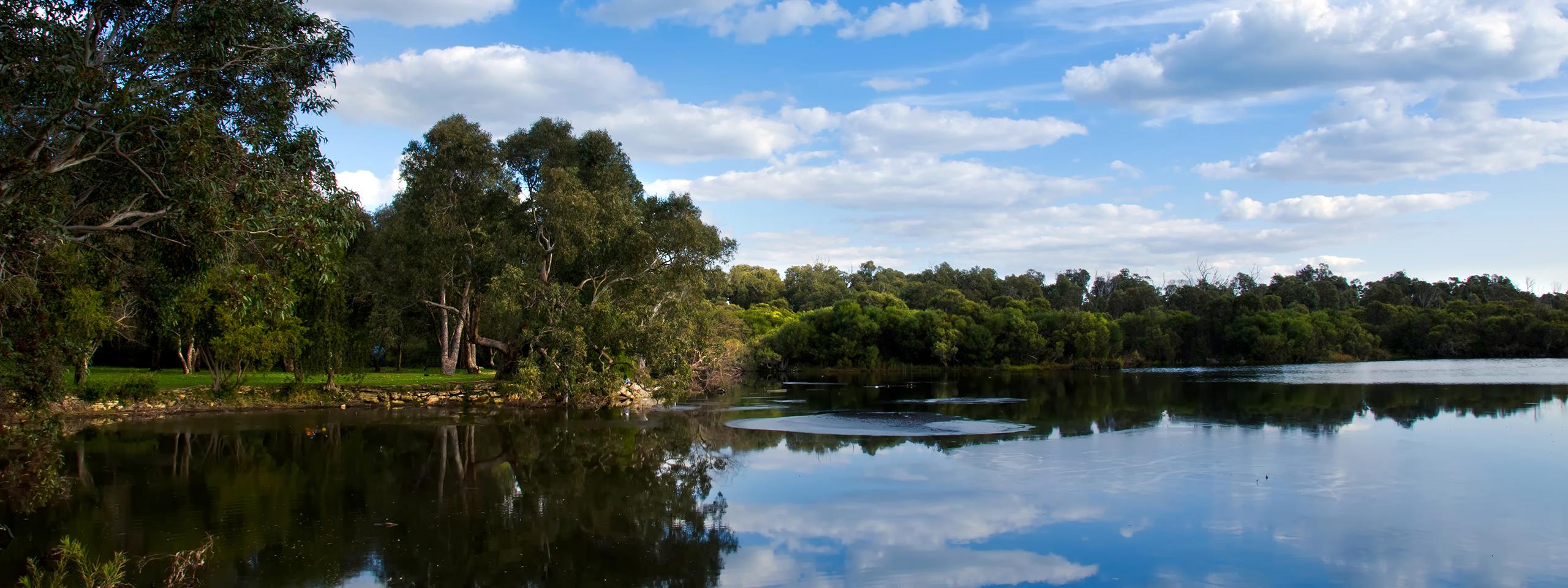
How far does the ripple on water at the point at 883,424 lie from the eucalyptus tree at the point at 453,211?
11.0 m

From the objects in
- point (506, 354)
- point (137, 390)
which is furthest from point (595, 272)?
point (137, 390)

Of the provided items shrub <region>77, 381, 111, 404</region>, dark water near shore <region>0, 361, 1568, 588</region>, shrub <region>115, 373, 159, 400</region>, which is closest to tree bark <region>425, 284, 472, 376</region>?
dark water near shore <region>0, 361, 1568, 588</region>

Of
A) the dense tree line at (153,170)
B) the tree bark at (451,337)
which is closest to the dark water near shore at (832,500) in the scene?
the dense tree line at (153,170)

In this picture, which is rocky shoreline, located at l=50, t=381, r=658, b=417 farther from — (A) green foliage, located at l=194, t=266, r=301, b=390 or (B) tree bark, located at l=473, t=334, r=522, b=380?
(A) green foliage, located at l=194, t=266, r=301, b=390

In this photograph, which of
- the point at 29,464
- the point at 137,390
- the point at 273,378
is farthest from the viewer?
the point at 273,378

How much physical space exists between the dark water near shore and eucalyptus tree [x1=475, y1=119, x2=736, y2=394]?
2572 millimetres

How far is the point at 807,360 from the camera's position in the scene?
248 feet

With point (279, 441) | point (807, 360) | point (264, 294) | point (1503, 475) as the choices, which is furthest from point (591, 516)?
point (807, 360)

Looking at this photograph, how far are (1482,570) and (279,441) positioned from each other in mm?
24176

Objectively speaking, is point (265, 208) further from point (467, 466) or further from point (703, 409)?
point (703, 409)

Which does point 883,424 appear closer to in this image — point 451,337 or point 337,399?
point 337,399

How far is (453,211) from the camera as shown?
2938 cm

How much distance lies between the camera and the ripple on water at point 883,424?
23980 millimetres

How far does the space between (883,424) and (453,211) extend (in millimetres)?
16602
